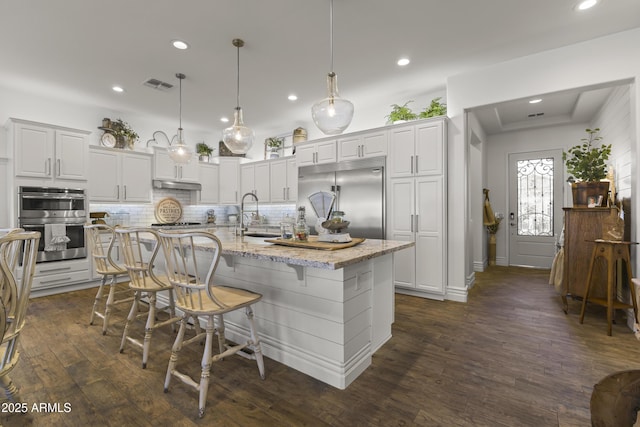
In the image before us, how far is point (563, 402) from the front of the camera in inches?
69.2

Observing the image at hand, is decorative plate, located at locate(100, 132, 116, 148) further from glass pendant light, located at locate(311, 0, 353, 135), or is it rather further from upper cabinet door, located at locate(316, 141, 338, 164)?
glass pendant light, located at locate(311, 0, 353, 135)

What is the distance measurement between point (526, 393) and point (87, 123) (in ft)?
21.4

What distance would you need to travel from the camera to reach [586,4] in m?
2.44

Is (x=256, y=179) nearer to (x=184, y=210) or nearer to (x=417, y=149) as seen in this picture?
(x=184, y=210)

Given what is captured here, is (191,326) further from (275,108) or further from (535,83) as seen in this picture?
(535,83)

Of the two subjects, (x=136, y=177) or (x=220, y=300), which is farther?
(x=136, y=177)

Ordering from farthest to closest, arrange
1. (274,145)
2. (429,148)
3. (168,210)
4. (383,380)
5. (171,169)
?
1. (274,145)
2. (168,210)
3. (171,169)
4. (429,148)
5. (383,380)

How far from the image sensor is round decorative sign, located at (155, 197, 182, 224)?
228 inches

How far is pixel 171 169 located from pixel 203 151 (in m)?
0.89

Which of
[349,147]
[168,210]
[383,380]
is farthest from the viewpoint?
[168,210]

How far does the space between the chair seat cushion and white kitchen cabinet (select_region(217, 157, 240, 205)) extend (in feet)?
15.2

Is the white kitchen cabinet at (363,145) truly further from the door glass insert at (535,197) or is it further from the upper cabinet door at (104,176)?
the upper cabinet door at (104,176)

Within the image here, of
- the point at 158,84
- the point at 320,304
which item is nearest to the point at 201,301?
the point at 320,304

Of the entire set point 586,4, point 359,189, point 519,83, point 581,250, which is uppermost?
point 586,4
